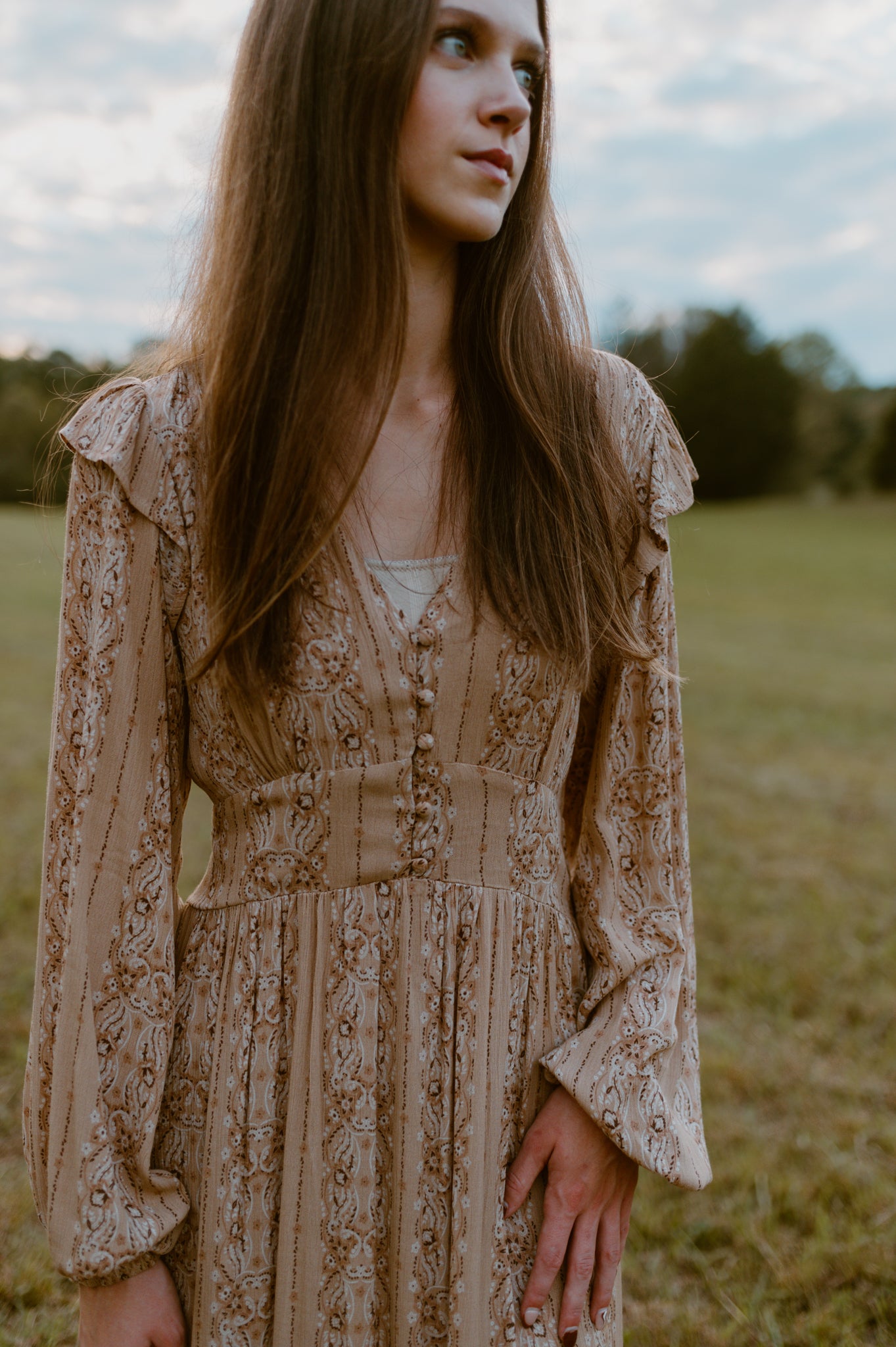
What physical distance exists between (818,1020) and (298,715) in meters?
3.33

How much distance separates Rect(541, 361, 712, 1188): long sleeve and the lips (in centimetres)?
32

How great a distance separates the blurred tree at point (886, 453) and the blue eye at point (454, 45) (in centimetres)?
4038

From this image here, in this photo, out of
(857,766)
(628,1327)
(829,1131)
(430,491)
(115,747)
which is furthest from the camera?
(857,766)

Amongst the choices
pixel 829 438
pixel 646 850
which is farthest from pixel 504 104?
pixel 829 438

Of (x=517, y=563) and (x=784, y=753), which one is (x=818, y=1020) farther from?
(x=784, y=753)

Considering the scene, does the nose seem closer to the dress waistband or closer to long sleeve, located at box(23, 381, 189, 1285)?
long sleeve, located at box(23, 381, 189, 1285)

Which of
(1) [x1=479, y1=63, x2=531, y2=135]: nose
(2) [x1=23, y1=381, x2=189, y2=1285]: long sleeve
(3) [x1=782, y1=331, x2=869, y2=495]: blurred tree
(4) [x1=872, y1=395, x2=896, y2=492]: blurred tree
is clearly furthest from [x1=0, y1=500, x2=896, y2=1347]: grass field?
(3) [x1=782, y1=331, x2=869, y2=495]: blurred tree

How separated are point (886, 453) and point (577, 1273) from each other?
40.9m

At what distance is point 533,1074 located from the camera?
4.50 feet

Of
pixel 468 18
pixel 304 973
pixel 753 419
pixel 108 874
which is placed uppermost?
pixel 753 419

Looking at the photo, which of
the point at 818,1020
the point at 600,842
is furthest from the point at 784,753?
the point at 600,842

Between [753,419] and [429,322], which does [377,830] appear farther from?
[753,419]

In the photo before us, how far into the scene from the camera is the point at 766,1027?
397 centimetres

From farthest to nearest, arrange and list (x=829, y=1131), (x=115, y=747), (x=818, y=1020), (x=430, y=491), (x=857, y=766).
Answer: (x=857, y=766) → (x=818, y=1020) → (x=829, y=1131) → (x=430, y=491) → (x=115, y=747)
